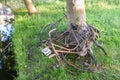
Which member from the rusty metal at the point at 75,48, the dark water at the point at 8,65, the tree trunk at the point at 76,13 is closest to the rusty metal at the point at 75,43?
the rusty metal at the point at 75,48

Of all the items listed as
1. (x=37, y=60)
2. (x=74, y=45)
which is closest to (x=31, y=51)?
(x=37, y=60)

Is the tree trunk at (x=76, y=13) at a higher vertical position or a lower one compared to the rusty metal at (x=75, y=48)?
higher

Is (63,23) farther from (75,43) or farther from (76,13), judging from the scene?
(75,43)

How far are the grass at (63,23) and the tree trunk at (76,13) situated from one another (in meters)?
0.51

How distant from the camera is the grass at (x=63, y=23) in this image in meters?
3.72

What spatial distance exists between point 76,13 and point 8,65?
1.32 meters

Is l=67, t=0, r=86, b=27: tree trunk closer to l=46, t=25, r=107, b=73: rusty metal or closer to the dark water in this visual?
l=46, t=25, r=107, b=73: rusty metal

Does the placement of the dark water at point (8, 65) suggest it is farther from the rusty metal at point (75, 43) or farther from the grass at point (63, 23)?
the rusty metal at point (75, 43)

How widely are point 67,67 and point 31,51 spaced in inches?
29.5

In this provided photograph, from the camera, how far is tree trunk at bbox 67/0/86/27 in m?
4.18

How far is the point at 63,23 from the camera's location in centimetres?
511

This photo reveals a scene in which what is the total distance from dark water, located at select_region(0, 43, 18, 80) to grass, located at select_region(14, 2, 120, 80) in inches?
6.9

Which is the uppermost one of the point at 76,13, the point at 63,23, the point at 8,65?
the point at 76,13

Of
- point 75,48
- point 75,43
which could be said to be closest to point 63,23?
point 75,43
